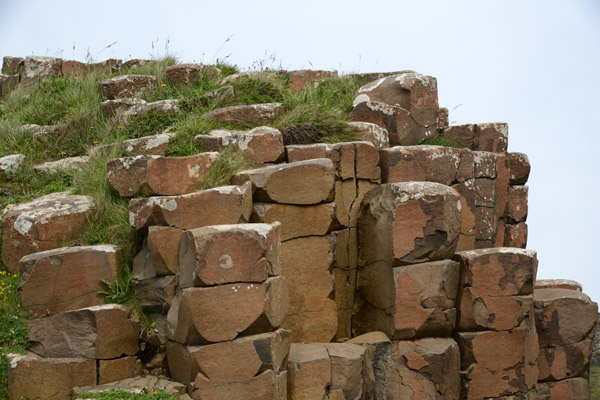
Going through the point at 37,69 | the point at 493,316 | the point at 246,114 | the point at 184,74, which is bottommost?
the point at 493,316

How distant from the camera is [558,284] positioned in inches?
474

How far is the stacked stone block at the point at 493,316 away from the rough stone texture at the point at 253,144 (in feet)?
9.86

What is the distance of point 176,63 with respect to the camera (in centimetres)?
1441

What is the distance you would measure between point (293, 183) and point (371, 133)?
8.49 ft

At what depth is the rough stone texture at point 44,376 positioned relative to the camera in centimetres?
802

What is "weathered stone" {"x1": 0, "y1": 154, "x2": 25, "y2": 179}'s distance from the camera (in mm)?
11031

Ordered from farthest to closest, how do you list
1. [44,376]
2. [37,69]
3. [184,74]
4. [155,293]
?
[37,69] → [184,74] → [155,293] → [44,376]

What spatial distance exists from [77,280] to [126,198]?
4.45 feet

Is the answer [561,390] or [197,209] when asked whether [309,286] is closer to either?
[197,209]

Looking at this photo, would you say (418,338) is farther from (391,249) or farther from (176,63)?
(176,63)

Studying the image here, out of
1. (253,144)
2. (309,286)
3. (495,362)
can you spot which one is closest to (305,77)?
(253,144)

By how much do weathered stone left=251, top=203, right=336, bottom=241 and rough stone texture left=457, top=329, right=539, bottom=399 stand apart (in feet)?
7.48

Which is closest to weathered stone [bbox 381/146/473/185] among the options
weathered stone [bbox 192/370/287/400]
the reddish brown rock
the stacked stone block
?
the stacked stone block

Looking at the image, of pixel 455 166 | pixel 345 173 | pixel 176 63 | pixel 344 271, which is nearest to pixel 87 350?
pixel 344 271
